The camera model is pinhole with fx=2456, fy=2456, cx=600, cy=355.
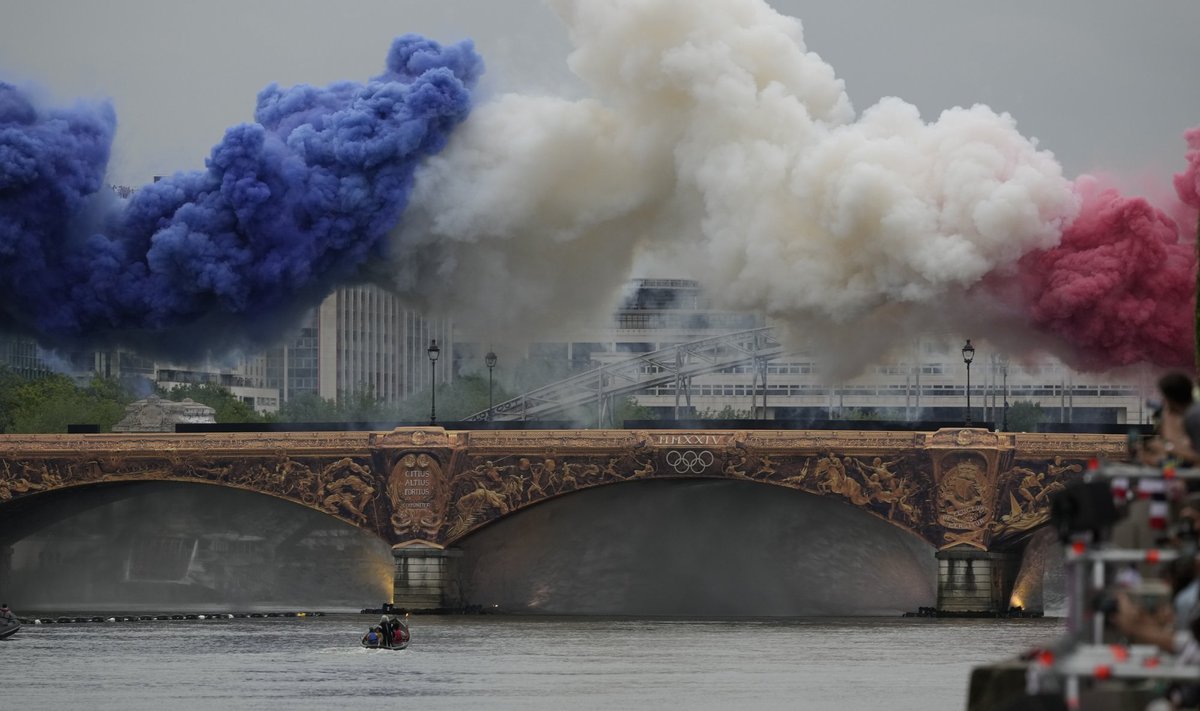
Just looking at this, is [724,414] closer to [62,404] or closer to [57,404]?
[62,404]

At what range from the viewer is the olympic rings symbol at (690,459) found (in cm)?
10344

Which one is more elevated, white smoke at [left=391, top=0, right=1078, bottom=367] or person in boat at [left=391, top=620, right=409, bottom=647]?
white smoke at [left=391, top=0, right=1078, bottom=367]

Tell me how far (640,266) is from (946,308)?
18.3m

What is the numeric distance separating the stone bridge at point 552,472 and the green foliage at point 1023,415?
6004cm

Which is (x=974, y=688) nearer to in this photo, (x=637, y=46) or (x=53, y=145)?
(x=637, y=46)

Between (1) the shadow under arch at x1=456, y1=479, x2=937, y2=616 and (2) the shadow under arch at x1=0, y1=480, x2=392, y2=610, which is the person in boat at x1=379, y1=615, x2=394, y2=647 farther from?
(2) the shadow under arch at x1=0, y1=480, x2=392, y2=610

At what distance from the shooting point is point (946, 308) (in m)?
85.4

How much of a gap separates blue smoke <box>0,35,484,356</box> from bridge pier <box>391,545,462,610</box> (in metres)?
16.2

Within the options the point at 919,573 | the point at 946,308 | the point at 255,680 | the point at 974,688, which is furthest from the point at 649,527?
the point at 974,688

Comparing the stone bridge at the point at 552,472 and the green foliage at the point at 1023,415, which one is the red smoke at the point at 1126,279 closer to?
the stone bridge at the point at 552,472

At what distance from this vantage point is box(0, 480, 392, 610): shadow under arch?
119 meters

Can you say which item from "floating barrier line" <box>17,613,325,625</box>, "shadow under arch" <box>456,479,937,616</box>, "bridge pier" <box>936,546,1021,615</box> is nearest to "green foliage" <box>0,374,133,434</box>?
"floating barrier line" <box>17,613,325,625</box>

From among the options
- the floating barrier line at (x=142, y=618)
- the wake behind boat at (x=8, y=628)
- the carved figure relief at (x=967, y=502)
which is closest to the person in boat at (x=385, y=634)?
the wake behind boat at (x=8, y=628)

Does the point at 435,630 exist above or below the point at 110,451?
below
